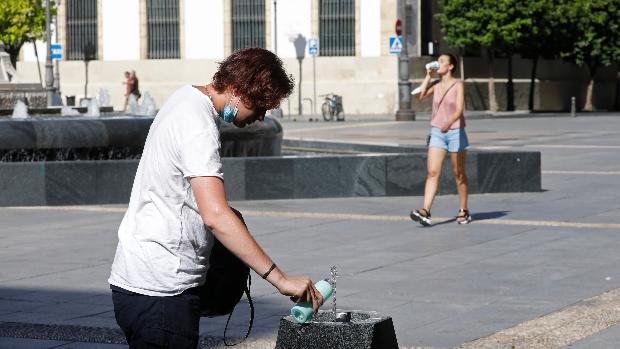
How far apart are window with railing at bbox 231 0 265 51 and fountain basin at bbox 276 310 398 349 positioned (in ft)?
164

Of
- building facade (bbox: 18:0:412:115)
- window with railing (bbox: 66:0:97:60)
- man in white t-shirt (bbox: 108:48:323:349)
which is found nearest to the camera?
man in white t-shirt (bbox: 108:48:323:349)

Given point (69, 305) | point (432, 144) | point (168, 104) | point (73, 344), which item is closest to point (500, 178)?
point (432, 144)

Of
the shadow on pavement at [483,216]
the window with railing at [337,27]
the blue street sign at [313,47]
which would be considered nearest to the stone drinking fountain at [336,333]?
the shadow on pavement at [483,216]

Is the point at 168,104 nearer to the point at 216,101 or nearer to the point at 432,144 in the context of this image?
the point at 216,101

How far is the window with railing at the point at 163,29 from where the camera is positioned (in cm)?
5536

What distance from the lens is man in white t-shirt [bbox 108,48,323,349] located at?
4.27 metres

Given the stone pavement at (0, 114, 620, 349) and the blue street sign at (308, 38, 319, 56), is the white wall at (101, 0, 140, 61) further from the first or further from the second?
the stone pavement at (0, 114, 620, 349)

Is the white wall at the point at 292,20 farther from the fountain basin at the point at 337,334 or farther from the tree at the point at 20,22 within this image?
the fountain basin at the point at 337,334

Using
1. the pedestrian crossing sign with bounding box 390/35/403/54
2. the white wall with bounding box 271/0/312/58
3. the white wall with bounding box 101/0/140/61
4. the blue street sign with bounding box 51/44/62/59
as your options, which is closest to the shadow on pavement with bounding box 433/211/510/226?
the pedestrian crossing sign with bounding box 390/35/403/54

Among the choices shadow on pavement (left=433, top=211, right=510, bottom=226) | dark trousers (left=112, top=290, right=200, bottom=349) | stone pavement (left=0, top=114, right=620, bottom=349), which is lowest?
shadow on pavement (left=433, top=211, right=510, bottom=226)

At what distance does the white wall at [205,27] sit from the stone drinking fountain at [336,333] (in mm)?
50487

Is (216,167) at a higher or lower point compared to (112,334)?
higher

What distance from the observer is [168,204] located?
14.3ft

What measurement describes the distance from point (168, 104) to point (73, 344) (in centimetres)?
323
